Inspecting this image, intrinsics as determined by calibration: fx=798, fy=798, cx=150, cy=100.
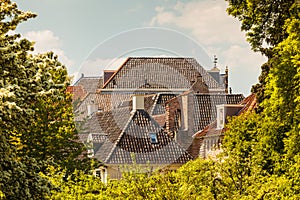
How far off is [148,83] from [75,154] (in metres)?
34.2

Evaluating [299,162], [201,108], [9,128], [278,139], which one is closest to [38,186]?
[9,128]

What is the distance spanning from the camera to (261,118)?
2664 cm

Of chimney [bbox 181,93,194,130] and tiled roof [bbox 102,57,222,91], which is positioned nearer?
chimney [bbox 181,93,194,130]

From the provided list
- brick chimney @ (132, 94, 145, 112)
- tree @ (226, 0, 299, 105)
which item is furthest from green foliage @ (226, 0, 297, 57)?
brick chimney @ (132, 94, 145, 112)

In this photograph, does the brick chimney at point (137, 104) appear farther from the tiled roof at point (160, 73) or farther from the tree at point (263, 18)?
the tree at point (263, 18)

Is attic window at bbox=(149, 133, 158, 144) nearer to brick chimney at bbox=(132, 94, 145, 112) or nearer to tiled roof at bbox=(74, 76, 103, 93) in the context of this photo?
brick chimney at bbox=(132, 94, 145, 112)

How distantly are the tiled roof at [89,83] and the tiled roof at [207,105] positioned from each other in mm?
28902

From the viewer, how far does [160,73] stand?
69375 millimetres

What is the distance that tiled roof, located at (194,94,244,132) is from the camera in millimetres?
56344

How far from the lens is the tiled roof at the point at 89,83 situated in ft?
289

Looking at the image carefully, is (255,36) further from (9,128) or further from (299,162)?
(9,128)

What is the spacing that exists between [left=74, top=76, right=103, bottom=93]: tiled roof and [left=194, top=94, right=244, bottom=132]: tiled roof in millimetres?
28902

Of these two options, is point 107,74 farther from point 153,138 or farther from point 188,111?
point 153,138

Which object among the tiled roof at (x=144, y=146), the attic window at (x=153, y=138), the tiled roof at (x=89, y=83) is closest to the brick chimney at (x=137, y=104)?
the tiled roof at (x=144, y=146)
